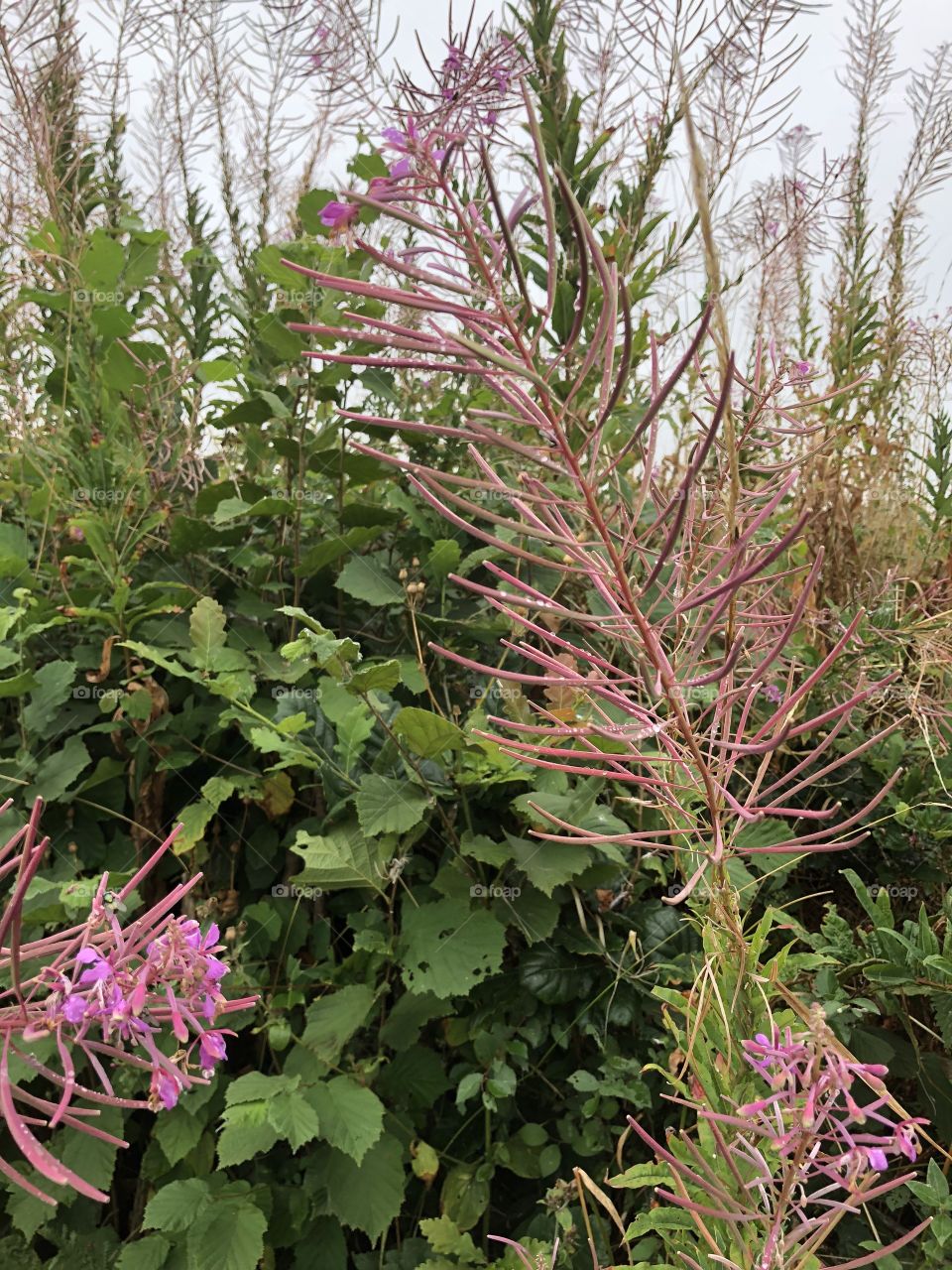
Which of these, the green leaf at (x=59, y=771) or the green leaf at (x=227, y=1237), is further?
the green leaf at (x=59, y=771)

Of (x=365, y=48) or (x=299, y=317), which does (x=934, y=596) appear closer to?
(x=299, y=317)

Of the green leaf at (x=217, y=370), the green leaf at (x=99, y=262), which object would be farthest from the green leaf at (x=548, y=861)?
the green leaf at (x=99, y=262)

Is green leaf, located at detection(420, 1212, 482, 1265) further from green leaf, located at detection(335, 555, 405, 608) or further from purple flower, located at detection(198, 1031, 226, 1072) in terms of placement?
green leaf, located at detection(335, 555, 405, 608)

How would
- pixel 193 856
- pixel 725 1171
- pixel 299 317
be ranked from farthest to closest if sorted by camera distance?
pixel 299 317, pixel 193 856, pixel 725 1171

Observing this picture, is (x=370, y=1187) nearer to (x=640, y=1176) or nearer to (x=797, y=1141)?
(x=640, y=1176)

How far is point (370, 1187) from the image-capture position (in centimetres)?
110

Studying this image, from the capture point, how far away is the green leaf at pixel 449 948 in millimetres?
1114

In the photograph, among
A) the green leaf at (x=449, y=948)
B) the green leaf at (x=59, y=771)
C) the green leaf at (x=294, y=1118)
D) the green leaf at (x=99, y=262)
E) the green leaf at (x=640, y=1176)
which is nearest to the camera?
the green leaf at (x=640, y=1176)

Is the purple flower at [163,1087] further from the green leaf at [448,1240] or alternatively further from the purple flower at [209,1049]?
the green leaf at [448,1240]

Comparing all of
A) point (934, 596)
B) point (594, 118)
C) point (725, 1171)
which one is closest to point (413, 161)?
point (725, 1171)

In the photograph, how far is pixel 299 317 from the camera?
5.41 feet

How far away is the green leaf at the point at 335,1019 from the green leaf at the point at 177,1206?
21 centimetres

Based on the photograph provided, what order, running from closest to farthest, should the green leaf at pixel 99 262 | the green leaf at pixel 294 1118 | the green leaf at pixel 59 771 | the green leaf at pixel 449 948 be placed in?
the green leaf at pixel 294 1118, the green leaf at pixel 449 948, the green leaf at pixel 59 771, the green leaf at pixel 99 262

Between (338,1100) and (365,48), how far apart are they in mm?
1652
